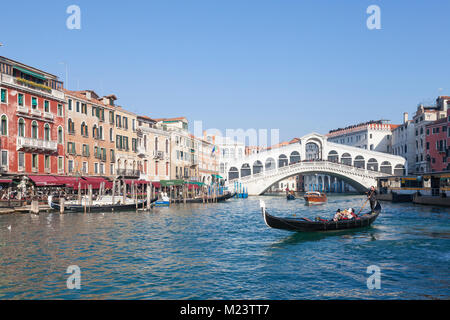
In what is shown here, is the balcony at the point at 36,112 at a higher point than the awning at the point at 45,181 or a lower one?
higher

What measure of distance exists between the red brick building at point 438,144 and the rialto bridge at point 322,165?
519 cm

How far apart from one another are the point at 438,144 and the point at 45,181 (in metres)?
39.7

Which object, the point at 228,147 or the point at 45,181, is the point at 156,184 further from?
the point at 228,147

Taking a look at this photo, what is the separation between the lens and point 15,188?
2386 centimetres

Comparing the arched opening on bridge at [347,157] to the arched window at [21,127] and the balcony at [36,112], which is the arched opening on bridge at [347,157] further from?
the arched window at [21,127]

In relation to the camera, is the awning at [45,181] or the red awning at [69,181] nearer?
the awning at [45,181]

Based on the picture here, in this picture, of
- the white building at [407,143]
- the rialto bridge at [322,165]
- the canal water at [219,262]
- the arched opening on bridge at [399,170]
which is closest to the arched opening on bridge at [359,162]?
the rialto bridge at [322,165]

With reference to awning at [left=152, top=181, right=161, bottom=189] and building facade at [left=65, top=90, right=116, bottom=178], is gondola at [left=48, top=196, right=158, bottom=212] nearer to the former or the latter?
building facade at [left=65, top=90, right=116, bottom=178]

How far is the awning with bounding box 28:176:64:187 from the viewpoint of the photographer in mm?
24309

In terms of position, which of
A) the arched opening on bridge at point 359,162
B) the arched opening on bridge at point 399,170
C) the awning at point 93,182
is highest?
the arched opening on bridge at point 359,162

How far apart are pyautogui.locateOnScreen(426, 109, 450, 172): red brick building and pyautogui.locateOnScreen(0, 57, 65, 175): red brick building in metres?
37.2

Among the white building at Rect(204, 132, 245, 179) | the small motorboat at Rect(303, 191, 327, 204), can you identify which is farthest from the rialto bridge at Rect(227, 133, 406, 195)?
the small motorboat at Rect(303, 191, 327, 204)

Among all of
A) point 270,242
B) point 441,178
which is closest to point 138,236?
point 270,242

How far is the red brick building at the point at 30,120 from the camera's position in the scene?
23359 mm
